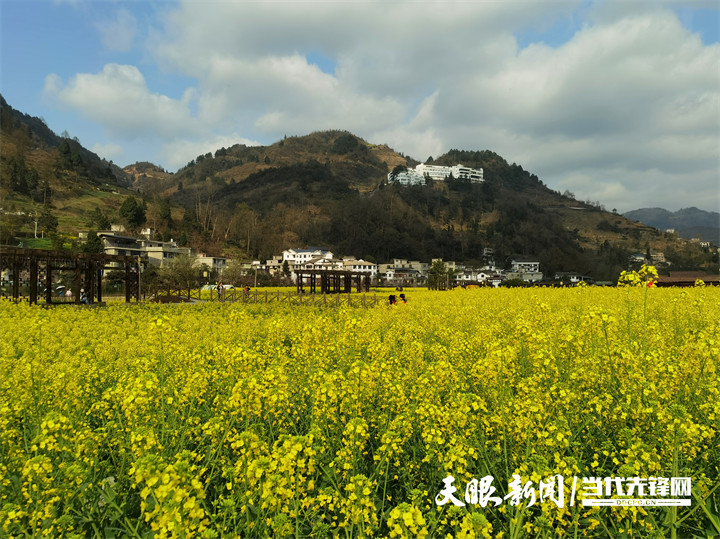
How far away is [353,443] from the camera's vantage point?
10.9 feet

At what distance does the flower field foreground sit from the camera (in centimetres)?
273

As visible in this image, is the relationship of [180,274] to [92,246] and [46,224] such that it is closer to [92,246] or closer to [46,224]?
[92,246]

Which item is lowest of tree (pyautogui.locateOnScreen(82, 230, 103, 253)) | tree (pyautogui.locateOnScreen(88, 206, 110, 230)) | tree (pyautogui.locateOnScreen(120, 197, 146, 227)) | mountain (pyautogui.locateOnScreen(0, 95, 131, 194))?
tree (pyautogui.locateOnScreen(82, 230, 103, 253))

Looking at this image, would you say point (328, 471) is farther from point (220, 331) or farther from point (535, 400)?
point (220, 331)

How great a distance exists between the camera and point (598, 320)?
16.7 feet

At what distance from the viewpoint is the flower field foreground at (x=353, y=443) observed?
2.73 m

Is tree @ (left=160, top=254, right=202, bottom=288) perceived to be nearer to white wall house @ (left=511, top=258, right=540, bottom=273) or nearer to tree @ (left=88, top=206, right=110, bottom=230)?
tree @ (left=88, top=206, right=110, bottom=230)

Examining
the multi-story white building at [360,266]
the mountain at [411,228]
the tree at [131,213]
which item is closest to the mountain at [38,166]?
the tree at [131,213]

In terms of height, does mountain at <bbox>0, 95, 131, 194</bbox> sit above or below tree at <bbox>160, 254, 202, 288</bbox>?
above

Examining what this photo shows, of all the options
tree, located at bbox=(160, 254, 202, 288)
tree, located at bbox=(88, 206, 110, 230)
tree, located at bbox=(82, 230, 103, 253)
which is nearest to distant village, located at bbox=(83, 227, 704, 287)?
tree, located at bbox=(88, 206, 110, 230)

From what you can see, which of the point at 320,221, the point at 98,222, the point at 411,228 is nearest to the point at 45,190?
the point at 98,222

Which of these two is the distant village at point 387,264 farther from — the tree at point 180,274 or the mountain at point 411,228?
the tree at point 180,274

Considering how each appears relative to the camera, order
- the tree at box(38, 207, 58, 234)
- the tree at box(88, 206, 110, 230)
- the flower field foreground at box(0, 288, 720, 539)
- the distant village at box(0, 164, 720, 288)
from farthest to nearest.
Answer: the tree at box(88, 206, 110, 230)
the distant village at box(0, 164, 720, 288)
the tree at box(38, 207, 58, 234)
the flower field foreground at box(0, 288, 720, 539)

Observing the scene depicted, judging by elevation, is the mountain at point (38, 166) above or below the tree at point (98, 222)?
above
